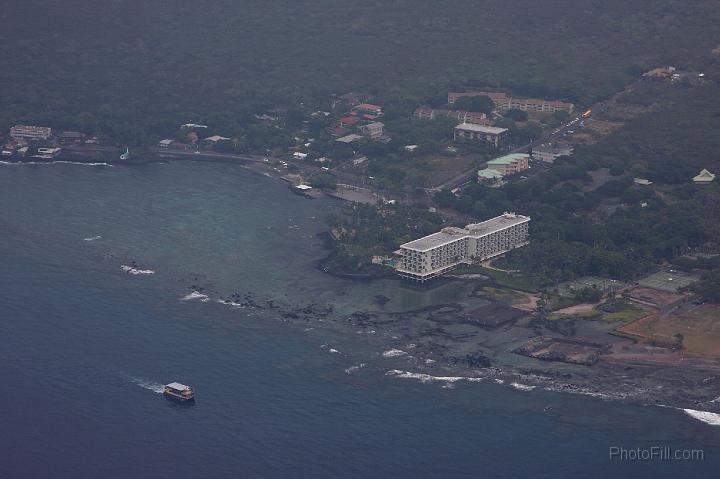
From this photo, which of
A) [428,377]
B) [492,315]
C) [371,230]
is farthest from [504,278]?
[428,377]

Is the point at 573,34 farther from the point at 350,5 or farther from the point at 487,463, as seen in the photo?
the point at 487,463

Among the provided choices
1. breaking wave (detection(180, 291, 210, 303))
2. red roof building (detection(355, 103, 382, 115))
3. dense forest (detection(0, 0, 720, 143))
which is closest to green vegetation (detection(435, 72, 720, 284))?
dense forest (detection(0, 0, 720, 143))

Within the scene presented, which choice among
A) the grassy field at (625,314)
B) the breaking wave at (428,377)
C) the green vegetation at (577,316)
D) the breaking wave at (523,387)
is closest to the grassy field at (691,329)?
the grassy field at (625,314)

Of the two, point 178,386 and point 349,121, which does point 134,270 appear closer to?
point 178,386

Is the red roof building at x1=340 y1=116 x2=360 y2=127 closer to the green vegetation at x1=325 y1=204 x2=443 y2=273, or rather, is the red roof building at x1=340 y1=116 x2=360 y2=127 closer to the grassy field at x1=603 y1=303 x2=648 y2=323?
the green vegetation at x1=325 y1=204 x2=443 y2=273

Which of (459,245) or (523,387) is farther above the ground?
(459,245)

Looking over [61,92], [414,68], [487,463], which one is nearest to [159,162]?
[61,92]
